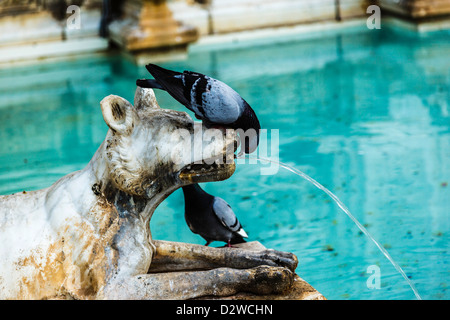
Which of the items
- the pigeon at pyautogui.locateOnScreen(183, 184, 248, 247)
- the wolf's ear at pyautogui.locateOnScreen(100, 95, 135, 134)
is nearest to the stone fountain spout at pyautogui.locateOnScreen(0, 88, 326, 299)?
the wolf's ear at pyautogui.locateOnScreen(100, 95, 135, 134)

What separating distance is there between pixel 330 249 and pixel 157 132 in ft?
8.02

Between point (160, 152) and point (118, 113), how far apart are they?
21 cm

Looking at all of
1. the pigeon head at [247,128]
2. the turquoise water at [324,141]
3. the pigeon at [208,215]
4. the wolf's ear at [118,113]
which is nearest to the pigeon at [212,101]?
the pigeon head at [247,128]

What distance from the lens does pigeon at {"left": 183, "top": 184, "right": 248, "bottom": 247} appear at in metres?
3.48

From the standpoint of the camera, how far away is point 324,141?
6605mm

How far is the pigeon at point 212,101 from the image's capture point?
257cm

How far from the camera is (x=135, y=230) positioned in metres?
2.66

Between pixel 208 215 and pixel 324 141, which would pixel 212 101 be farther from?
pixel 324 141

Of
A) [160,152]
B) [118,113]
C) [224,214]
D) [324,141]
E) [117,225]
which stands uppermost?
[118,113]

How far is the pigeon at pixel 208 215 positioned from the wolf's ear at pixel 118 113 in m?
0.91

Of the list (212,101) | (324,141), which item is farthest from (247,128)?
(324,141)

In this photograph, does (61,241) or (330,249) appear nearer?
(61,241)
